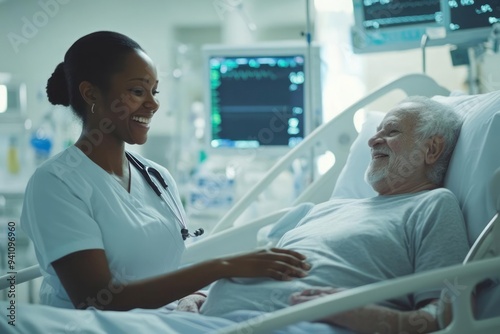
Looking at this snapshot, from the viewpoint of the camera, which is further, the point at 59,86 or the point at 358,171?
the point at 358,171

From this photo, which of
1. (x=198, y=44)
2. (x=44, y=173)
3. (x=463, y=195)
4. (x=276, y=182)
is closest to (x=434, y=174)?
(x=463, y=195)

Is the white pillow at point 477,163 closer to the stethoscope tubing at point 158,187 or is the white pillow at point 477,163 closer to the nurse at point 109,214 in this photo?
the nurse at point 109,214

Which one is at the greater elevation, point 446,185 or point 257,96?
point 257,96

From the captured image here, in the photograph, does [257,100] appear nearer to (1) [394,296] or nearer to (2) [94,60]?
(2) [94,60]

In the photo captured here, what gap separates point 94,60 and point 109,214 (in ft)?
1.28

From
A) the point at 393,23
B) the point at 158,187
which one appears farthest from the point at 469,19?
the point at 158,187

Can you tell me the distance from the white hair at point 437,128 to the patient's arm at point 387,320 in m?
0.49

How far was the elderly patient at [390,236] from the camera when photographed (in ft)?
4.46

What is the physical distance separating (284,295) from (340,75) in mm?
4411

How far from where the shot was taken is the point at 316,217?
1.76 metres

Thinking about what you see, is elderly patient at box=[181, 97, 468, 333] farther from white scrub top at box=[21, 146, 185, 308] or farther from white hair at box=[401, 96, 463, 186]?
white scrub top at box=[21, 146, 185, 308]

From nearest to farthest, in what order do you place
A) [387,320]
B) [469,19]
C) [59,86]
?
1. [387,320]
2. [59,86]
3. [469,19]

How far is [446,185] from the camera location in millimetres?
1675

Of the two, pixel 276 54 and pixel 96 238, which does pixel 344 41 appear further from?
pixel 96 238
